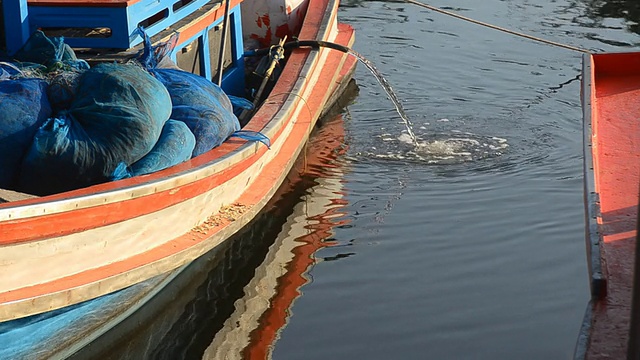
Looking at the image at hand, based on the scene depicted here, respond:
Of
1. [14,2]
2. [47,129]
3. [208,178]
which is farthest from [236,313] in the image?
[14,2]

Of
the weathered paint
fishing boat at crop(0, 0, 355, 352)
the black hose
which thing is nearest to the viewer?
fishing boat at crop(0, 0, 355, 352)

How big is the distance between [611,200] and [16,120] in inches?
132

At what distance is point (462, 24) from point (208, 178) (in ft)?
27.5

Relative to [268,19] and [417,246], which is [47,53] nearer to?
[417,246]

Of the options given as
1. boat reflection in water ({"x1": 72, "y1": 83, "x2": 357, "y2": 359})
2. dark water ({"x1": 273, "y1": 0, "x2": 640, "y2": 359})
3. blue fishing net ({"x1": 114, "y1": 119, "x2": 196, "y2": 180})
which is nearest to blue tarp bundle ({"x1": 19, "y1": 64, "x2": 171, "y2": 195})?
blue fishing net ({"x1": 114, "y1": 119, "x2": 196, "y2": 180})

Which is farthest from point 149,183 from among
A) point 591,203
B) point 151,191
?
point 591,203

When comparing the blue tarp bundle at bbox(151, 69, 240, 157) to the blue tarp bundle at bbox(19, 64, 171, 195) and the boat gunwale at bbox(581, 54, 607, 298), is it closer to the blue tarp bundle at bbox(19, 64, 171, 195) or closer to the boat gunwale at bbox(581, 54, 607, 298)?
the blue tarp bundle at bbox(19, 64, 171, 195)

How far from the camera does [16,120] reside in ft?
17.5

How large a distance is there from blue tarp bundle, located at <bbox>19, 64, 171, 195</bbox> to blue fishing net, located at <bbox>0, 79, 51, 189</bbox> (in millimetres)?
74

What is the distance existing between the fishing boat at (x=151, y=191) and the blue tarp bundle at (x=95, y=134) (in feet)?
0.87

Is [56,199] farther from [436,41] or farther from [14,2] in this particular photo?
[436,41]

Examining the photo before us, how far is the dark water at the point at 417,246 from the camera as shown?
5738 mm

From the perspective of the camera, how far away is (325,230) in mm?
7281

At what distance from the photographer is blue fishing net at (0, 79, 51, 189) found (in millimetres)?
5309
